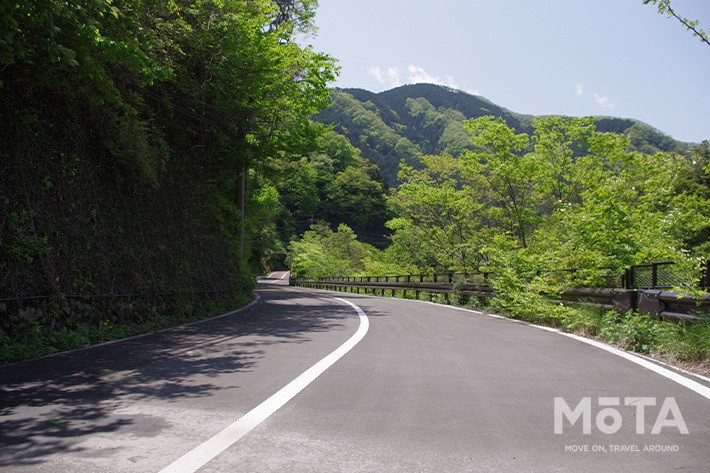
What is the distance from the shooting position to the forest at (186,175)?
7824 mm

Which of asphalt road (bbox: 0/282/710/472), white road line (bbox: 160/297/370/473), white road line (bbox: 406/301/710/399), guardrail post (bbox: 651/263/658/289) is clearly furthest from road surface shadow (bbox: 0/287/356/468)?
guardrail post (bbox: 651/263/658/289)

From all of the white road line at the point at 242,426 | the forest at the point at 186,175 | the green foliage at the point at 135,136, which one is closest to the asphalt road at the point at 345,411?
the white road line at the point at 242,426

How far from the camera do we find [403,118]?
163 meters

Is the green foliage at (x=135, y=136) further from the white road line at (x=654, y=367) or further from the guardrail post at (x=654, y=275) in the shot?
the guardrail post at (x=654, y=275)

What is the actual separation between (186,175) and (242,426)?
13.1m

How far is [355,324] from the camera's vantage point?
11.4 meters

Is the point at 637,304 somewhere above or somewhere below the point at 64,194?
below

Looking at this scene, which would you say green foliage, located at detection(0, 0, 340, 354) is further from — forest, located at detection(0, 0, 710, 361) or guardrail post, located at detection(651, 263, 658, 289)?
guardrail post, located at detection(651, 263, 658, 289)

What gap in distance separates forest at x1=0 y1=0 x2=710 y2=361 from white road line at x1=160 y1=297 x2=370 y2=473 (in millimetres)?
3864

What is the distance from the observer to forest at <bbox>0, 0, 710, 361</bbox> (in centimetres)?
782

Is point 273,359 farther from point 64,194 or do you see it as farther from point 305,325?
point 64,194

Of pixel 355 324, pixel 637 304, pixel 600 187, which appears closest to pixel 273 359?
pixel 355 324

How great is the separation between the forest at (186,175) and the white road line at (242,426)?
3.86 meters

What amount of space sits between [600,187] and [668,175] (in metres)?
7.44
